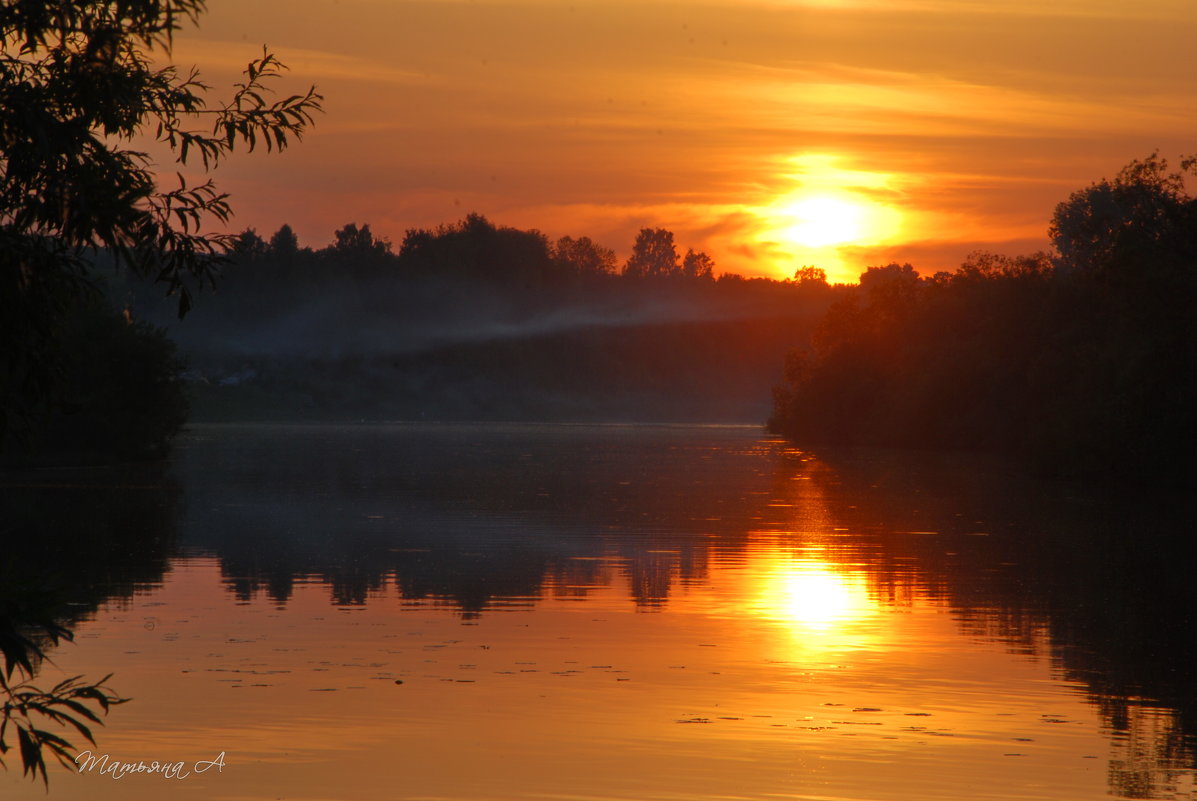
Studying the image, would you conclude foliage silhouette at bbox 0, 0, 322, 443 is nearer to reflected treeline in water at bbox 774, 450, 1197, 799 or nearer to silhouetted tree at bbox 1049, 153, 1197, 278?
reflected treeline in water at bbox 774, 450, 1197, 799

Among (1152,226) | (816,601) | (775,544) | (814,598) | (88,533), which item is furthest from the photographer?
(1152,226)

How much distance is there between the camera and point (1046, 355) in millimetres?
72875

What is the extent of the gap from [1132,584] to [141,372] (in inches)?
1938

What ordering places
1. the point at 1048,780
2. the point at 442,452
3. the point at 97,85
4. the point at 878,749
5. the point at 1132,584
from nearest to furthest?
the point at 97,85 < the point at 1048,780 < the point at 878,749 < the point at 1132,584 < the point at 442,452

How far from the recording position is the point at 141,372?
207ft

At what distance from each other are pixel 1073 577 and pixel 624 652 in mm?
10600

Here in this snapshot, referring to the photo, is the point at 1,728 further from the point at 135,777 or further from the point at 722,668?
the point at 722,668

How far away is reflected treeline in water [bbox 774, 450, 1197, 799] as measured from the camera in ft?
42.9

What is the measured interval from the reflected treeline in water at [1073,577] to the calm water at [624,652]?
77mm

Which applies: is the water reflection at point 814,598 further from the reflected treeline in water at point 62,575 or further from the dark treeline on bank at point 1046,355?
the dark treeline on bank at point 1046,355

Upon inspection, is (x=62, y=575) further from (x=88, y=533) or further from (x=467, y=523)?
(x=467, y=523)

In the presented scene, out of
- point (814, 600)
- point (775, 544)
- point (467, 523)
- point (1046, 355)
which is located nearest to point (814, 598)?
point (814, 600)

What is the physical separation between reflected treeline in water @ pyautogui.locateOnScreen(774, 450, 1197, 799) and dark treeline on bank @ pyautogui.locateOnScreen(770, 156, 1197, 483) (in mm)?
4253

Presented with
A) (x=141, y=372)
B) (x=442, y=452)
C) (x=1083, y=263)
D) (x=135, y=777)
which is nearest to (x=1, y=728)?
(x=135, y=777)
